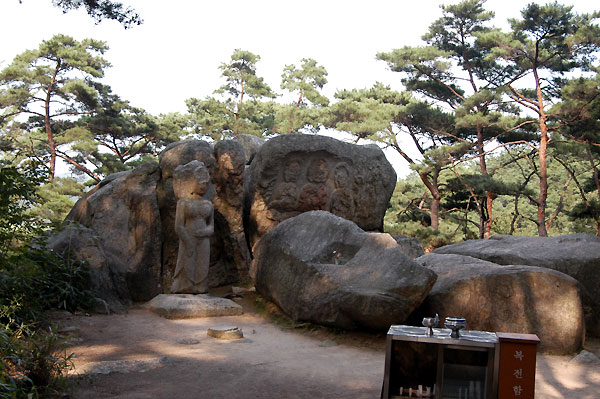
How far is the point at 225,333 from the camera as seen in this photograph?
7094 mm

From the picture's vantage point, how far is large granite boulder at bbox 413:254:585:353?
22.5 ft

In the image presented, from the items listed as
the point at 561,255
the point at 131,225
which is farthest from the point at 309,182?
the point at 561,255

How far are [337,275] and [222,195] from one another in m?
4.76

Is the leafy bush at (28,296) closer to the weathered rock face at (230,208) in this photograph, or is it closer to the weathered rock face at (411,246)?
the weathered rock face at (230,208)

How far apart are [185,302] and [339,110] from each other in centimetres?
1439

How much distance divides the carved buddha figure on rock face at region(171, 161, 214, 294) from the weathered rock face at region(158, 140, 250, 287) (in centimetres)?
135

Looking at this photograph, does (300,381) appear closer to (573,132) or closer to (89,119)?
(573,132)

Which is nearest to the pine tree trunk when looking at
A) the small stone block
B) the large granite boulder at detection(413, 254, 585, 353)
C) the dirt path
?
the dirt path

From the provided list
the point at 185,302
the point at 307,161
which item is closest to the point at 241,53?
the point at 307,161

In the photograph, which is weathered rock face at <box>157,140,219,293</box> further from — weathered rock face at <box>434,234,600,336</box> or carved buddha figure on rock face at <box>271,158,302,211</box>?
weathered rock face at <box>434,234,600,336</box>

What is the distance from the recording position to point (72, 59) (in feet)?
61.8

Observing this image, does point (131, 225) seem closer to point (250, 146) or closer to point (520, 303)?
point (250, 146)

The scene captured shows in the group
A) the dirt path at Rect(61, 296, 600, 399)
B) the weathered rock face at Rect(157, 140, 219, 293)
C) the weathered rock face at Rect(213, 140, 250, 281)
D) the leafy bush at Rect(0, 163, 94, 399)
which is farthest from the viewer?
the weathered rock face at Rect(213, 140, 250, 281)

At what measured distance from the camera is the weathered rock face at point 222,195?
36.1 ft
